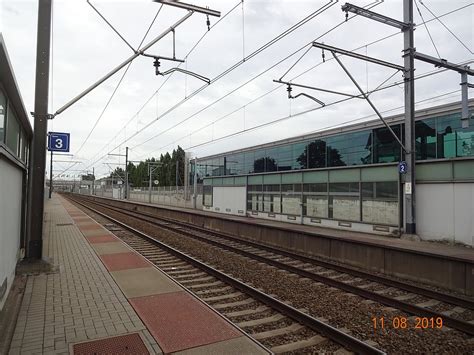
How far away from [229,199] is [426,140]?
64.3 ft

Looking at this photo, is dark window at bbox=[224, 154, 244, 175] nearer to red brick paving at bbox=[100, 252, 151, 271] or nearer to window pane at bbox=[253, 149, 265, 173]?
window pane at bbox=[253, 149, 265, 173]

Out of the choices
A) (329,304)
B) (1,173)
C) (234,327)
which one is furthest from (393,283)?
(1,173)

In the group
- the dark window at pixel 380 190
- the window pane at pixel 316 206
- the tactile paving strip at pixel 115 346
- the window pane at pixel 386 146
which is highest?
the window pane at pixel 386 146

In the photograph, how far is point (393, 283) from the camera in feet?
27.5

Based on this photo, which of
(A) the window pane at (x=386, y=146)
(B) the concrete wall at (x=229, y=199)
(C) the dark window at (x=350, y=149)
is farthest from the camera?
(B) the concrete wall at (x=229, y=199)

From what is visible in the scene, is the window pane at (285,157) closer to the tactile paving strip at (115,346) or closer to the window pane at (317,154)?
the window pane at (317,154)

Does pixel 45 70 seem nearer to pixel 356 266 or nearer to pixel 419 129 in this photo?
pixel 356 266

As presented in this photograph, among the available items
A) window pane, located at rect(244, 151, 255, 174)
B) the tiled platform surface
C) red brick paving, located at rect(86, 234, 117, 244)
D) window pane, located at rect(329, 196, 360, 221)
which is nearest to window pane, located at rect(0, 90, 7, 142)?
the tiled platform surface

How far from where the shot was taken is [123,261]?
1004cm

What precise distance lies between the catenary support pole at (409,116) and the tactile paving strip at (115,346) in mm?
14041

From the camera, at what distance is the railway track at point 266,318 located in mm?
4887

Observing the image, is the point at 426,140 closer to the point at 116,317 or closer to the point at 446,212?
the point at 446,212

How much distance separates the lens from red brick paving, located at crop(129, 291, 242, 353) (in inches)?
186

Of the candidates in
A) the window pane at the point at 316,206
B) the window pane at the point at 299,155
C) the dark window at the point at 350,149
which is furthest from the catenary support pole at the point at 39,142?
the window pane at the point at 299,155
